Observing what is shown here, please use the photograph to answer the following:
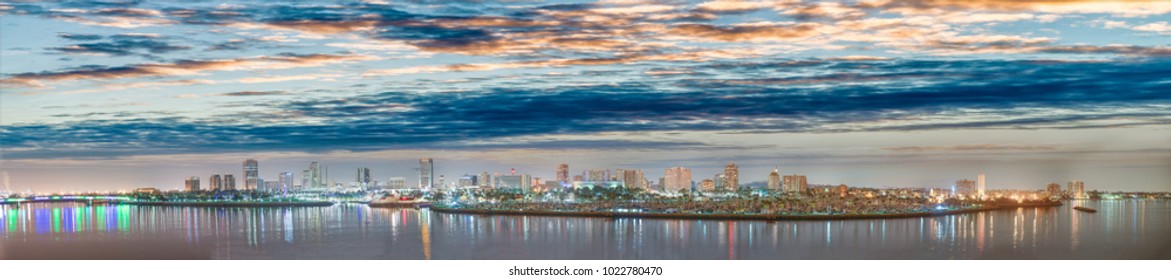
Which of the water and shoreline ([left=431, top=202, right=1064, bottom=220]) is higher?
the water

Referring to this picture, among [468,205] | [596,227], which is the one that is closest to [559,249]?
[596,227]

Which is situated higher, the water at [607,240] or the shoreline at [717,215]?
the water at [607,240]

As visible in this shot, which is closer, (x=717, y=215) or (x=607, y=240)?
(x=607, y=240)

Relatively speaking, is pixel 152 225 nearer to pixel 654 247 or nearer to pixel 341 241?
pixel 341 241

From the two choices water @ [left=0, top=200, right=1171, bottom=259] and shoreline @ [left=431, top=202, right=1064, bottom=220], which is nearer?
water @ [left=0, top=200, right=1171, bottom=259]

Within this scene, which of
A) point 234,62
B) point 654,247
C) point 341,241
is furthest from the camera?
point 341,241

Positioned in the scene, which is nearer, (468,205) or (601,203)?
(601,203)
